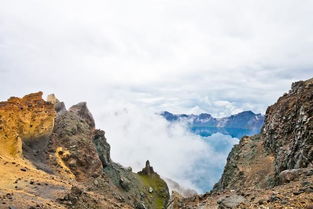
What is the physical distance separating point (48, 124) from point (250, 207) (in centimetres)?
5296

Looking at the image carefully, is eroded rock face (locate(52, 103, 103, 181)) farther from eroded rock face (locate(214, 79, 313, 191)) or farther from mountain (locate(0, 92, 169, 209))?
eroded rock face (locate(214, 79, 313, 191))

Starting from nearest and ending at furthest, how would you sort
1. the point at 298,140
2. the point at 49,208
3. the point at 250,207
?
the point at 250,207, the point at 49,208, the point at 298,140

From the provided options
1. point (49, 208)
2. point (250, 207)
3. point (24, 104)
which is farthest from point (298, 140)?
point (24, 104)

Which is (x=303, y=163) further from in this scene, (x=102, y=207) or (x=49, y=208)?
(x=49, y=208)

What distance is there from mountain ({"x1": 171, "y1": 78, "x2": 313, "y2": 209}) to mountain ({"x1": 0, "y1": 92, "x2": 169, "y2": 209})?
14.6m

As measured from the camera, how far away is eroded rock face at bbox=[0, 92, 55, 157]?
53.7 meters

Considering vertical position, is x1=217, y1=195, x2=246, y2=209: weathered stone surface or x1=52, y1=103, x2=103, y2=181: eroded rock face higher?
x1=52, y1=103, x2=103, y2=181: eroded rock face

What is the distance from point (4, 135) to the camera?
5394 cm

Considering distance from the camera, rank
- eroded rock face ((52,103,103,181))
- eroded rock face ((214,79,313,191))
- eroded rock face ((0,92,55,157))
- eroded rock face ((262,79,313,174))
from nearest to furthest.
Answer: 1. eroded rock face ((262,79,313,174))
2. eroded rock face ((214,79,313,191))
3. eroded rock face ((0,92,55,157))
4. eroded rock face ((52,103,103,181))

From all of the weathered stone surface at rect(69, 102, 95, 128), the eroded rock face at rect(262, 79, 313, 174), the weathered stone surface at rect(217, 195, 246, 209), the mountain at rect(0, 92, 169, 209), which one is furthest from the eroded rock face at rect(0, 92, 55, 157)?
the eroded rock face at rect(262, 79, 313, 174)

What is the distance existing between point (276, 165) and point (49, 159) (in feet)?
135

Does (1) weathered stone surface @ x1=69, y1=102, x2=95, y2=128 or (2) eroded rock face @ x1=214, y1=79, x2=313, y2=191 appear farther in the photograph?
(1) weathered stone surface @ x1=69, y1=102, x2=95, y2=128

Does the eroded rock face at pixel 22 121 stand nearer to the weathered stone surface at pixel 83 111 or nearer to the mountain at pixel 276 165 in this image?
the mountain at pixel 276 165

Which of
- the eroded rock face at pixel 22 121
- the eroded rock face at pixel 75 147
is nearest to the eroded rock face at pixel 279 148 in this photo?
the eroded rock face at pixel 75 147
